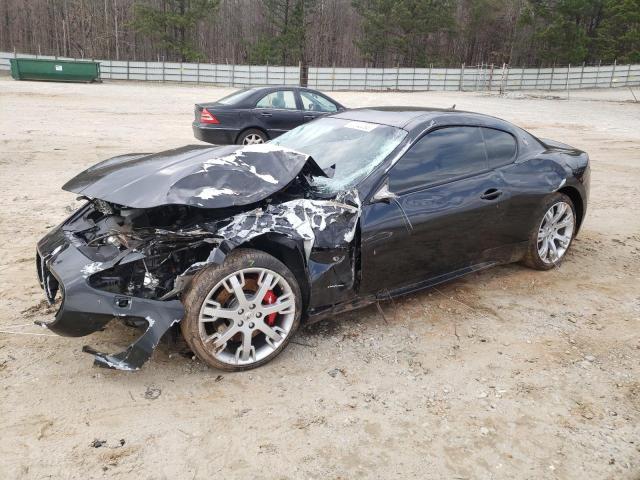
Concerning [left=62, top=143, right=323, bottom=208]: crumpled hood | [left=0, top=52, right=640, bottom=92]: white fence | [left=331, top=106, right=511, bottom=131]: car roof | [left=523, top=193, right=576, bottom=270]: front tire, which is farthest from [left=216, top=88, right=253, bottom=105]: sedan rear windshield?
[left=0, top=52, right=640, bottom=92]: white fence

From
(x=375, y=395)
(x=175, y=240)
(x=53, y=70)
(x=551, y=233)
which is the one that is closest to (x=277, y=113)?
(x=551, y=233)

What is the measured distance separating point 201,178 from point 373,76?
3754 cm

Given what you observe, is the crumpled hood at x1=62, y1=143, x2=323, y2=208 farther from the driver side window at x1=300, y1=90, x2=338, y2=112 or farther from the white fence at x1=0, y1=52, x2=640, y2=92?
the white fence at x1=0, y1=52, x2=640, y2=92

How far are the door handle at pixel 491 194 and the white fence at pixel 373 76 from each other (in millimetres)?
35460

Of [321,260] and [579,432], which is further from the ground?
[321,260]

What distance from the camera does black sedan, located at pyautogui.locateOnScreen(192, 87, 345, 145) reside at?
31.8 ft

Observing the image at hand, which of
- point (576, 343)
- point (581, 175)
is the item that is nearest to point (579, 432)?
point (576, 343)

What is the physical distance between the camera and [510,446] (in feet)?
8.44

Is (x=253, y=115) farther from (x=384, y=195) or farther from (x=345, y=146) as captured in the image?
(x=384, y=195)

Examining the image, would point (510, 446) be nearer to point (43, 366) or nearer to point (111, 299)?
point (111, 299)

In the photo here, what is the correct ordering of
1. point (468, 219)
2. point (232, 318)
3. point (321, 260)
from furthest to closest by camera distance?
point (468, 219), point (321, 260), point (232, 318)

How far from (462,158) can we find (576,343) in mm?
1543

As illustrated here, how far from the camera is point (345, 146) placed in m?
3.95

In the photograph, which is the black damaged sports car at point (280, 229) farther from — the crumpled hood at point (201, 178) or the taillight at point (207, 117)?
the taillight at point (207, 117)
